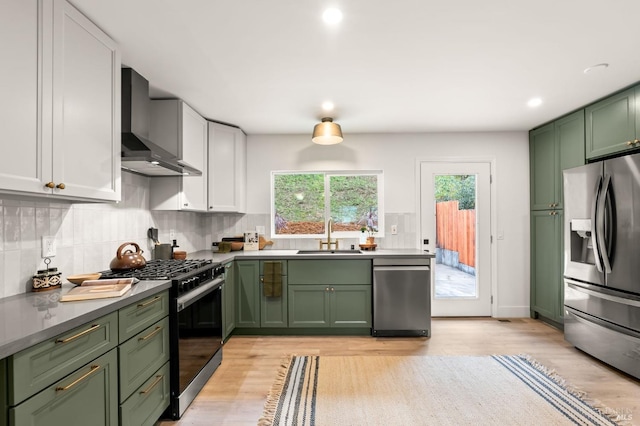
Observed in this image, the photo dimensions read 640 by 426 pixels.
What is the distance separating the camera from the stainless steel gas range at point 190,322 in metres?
2.13

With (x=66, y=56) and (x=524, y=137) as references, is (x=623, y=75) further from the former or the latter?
(x=66, y=56)

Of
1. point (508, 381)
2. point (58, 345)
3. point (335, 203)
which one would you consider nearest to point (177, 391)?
point (58, 345)

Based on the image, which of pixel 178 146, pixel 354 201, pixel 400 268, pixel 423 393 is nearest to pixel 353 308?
pixel 400 268

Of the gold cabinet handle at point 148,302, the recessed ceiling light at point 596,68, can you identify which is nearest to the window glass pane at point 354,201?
the recessed ceiling light at point 596,68

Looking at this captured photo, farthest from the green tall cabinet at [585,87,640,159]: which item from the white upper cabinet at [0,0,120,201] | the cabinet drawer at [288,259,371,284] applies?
the white upper cabinet at [0,0,120,201]

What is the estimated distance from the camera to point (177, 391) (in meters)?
2.12

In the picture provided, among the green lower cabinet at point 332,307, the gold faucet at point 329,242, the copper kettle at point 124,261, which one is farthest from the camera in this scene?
the gold faucet at point 329,242

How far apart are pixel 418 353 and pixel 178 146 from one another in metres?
2.96

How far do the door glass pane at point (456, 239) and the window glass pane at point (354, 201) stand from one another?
32.3 inches

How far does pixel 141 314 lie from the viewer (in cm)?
181

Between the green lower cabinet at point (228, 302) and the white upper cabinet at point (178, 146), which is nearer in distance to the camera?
the white upper cabinet at point (178, 146)

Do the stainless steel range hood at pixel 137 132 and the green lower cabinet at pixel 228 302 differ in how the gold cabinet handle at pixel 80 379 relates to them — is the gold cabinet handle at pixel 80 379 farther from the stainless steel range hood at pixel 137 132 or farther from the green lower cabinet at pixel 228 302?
the green lower cabinet at pixel 228 302

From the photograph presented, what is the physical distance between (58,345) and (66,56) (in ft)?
4.51

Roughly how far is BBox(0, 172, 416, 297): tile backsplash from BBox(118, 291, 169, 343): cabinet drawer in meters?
0.63
